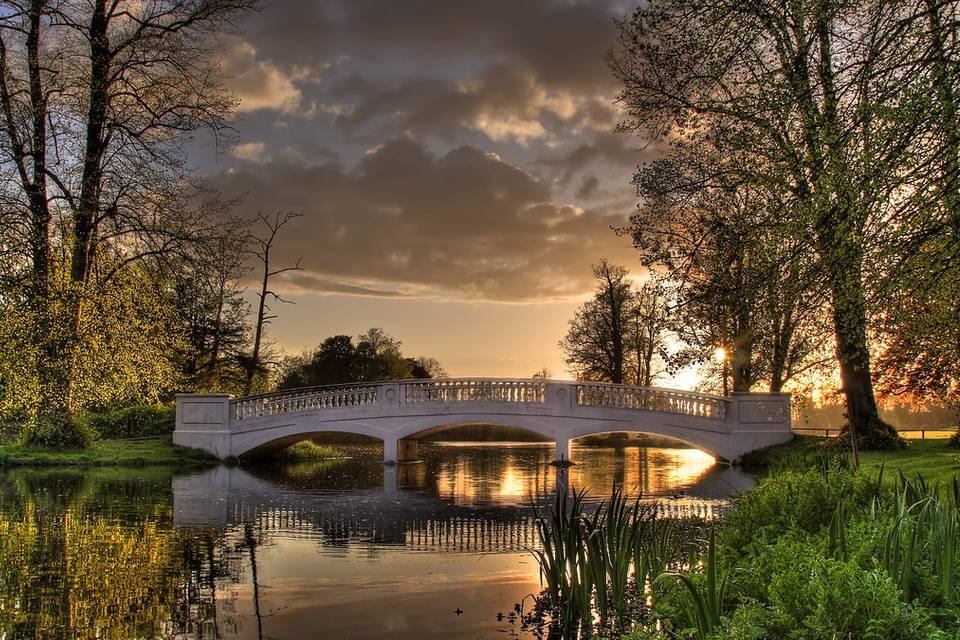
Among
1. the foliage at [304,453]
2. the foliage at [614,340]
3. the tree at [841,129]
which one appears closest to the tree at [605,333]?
the foliage at [614,340]

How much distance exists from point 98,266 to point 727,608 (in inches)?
838

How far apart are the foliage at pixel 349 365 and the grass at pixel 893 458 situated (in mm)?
33646

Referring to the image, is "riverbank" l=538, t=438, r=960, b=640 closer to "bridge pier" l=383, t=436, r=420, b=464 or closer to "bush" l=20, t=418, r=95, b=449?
"bridge pier" l=383, t=436, r=420, b=464

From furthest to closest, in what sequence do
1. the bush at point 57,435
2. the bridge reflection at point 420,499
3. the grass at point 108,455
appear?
the bush at point 57,435, the grass at point 108,455, the bridge reflection at point 420,499

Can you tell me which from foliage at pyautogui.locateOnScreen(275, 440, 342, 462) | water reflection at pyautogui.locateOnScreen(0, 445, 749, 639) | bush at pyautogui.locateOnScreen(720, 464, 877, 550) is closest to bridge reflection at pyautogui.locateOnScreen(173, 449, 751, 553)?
water reflection at pyautogui.locateOnScreen(0, 445, 749, 639)

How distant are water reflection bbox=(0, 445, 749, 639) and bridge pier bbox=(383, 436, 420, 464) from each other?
6199 millimetres

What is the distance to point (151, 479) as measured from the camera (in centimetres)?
2014

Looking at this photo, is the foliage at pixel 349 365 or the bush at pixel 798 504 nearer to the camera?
the bush at pixel 798 504

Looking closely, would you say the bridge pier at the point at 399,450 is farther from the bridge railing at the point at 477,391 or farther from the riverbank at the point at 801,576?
the riverbank at the point at 801,576

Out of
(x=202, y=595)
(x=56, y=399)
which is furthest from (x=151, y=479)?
(x=202, y=595)

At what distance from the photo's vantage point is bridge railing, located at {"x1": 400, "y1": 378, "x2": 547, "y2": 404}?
26.8 meters

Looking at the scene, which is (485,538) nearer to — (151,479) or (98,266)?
(151,479)

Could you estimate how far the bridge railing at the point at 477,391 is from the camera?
2675 cm

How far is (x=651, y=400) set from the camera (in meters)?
26.4
